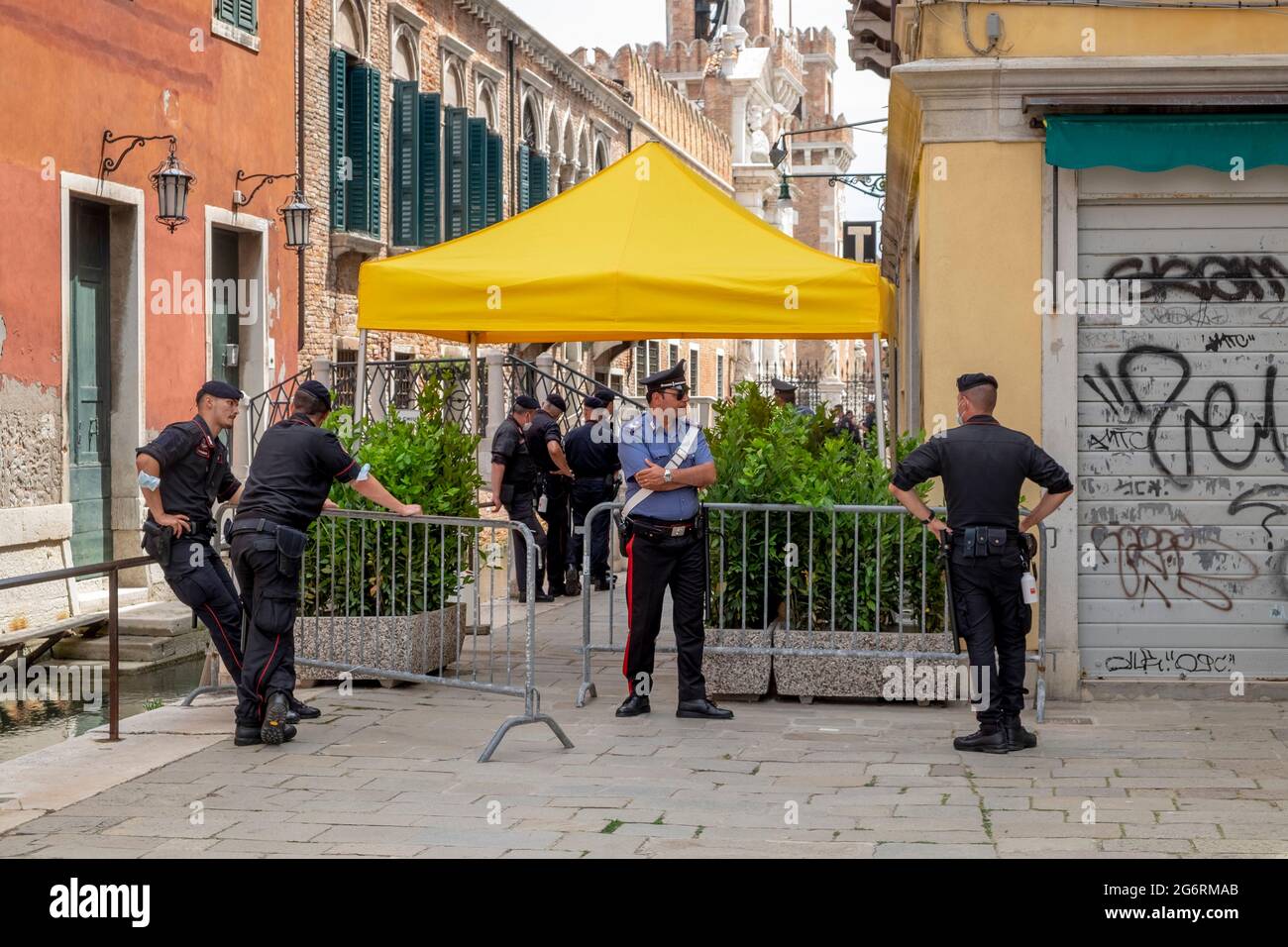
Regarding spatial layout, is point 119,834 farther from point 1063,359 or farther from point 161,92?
point 161,92

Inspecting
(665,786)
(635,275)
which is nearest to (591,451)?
(635,275)

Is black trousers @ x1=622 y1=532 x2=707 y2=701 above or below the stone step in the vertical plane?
above

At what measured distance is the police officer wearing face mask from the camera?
8797mm

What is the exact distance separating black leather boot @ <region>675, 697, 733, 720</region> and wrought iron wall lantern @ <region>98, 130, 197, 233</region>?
856 cm

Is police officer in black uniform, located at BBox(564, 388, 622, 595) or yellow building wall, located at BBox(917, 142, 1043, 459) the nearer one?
yellow building wall, located at BBox(917, 142, 1043, 459)

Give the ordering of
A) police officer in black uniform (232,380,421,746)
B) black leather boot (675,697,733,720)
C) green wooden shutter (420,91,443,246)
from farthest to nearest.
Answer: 1. green wooden shutter (420,91,443,246)
2. black leather boot (675,697,733,720)
3. police officer in black uniform (232,380,421,746)

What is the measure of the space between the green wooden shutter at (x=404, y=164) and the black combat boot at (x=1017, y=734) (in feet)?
56.0

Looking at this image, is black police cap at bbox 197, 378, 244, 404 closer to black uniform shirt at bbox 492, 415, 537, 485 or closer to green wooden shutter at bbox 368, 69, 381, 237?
black uniform shirt at bbox 492, 415, 537, 485

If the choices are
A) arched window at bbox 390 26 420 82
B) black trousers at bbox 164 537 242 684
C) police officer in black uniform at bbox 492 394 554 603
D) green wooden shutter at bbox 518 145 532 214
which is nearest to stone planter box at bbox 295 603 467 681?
black trousers at bbox 164 537 242 684

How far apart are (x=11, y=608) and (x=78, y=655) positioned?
60cm

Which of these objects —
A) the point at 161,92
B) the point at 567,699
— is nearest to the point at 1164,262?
the point at 567,699

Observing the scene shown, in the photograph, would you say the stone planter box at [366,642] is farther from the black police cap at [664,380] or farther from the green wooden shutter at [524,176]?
the green wooden shutter at [524,176]

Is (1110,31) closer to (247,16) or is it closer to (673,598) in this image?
(673,598)

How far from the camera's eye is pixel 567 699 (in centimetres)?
972
